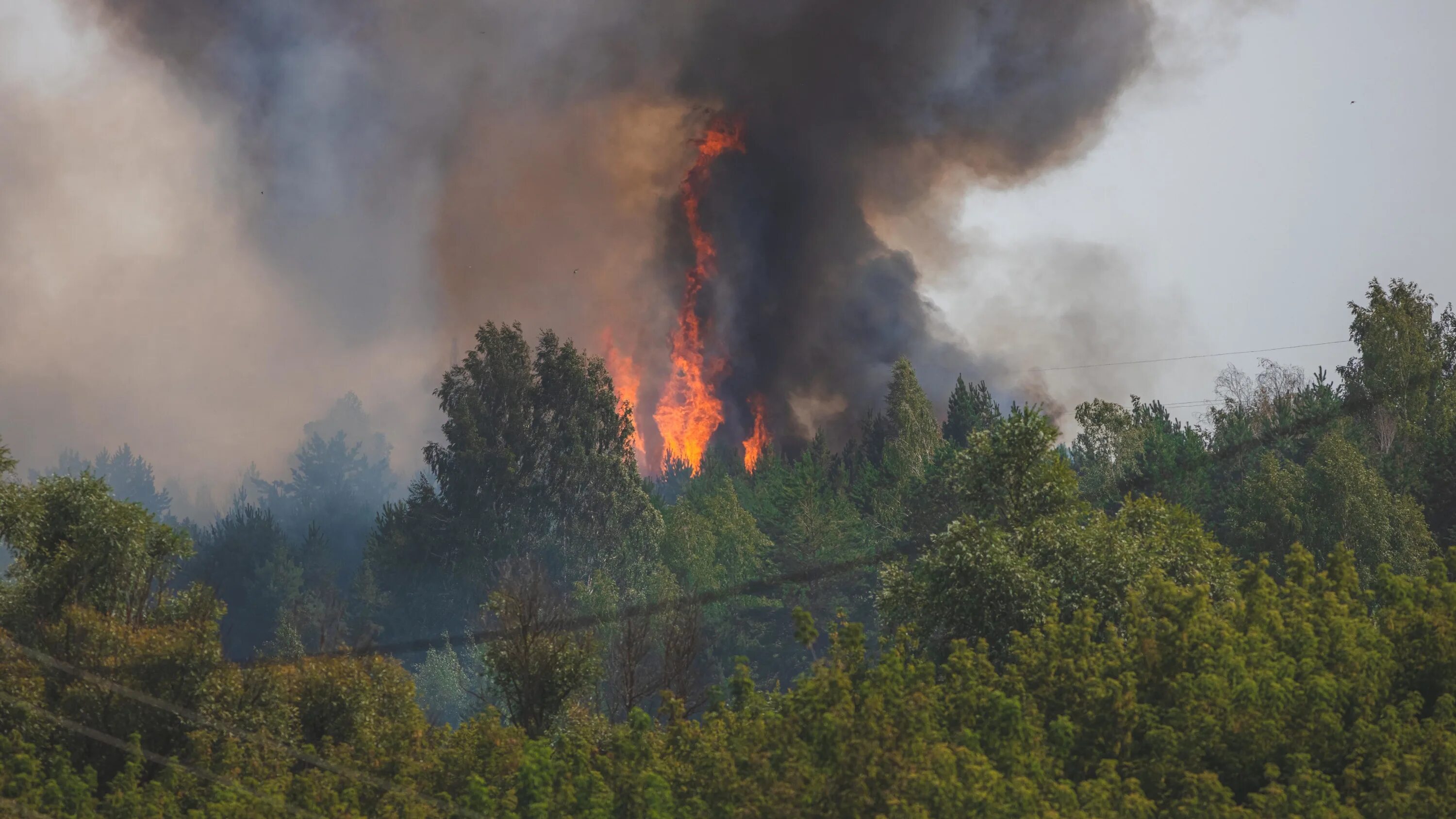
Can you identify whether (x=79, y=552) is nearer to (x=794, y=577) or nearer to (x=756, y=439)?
(x=794, y=577)

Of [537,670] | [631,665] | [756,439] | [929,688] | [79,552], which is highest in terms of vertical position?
[756,439]

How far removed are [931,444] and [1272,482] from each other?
1807 inches

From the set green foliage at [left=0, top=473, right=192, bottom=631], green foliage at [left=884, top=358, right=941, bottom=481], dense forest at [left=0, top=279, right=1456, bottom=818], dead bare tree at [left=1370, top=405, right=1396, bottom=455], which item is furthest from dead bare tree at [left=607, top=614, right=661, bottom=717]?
dead bare tree at [left=1370, top=405, right=1396, bottom=455]

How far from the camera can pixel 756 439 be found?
18375 centimetres

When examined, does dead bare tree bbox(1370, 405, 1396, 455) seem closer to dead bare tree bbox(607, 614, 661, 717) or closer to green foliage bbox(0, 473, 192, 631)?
dead bare tree bbox(607, 614, 661, 717)

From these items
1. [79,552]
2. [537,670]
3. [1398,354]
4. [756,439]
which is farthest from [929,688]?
[756,439]

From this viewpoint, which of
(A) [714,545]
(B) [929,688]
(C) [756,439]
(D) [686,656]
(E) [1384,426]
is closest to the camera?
(B) [929,688]

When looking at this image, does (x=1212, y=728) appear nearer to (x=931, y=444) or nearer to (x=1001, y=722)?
(x=1001, y=722)

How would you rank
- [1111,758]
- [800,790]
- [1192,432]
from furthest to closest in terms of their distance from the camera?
[1192,432], [1111,758], [800,790]

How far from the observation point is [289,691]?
4866 centimetres

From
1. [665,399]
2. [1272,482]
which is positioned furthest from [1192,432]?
[665,399]

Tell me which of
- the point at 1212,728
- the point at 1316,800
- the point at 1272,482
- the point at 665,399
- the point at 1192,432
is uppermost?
the point at 665,399

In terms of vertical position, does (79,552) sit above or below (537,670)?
above

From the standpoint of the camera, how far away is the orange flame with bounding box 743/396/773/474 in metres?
179
